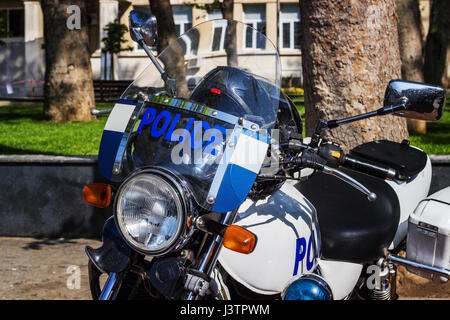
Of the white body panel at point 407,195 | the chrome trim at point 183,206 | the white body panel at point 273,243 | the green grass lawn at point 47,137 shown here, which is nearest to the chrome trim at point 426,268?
the white body panel at point 407,195

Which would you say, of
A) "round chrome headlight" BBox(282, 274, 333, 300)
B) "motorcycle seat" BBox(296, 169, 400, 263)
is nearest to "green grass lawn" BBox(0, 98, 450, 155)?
"motorcycle seat" BBox(296, 169, 400, 263)

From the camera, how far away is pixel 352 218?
2869mm

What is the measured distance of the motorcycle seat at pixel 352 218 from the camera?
277 cm

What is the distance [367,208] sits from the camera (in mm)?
2943

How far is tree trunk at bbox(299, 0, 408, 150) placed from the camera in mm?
4551

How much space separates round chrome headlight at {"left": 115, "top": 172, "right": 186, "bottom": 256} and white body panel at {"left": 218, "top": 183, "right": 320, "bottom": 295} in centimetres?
34

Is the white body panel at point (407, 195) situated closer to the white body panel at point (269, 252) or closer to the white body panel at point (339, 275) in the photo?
the white body panel at point (339, 275)

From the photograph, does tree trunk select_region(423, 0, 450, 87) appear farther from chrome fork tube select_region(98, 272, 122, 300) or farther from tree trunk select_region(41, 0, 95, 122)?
chrome fork tube select_region(98, 272, 122, 300)

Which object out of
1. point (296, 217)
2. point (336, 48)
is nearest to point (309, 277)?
point (296, 217)

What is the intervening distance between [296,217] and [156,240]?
0.66 meters

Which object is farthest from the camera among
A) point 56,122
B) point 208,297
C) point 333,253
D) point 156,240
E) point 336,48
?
point 56,122

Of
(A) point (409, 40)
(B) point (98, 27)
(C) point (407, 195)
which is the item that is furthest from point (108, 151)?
(B) point (98, 27)

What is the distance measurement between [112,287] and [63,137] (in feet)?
27.9
